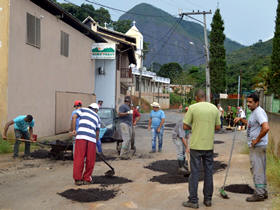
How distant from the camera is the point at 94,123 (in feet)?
23.4

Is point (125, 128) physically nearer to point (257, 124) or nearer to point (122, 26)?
point (257, 124)

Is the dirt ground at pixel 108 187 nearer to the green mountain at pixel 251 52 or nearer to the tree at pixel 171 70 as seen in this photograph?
the green mountain at pixel 251 52

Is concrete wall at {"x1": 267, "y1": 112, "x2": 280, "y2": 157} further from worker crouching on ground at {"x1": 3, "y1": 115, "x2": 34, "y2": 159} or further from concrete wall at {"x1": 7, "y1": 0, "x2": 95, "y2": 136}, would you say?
concrete wall at {"x1": 7, "y1": 0, "x2": 95, "y2": 136}

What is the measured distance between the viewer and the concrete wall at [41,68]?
13.2 meters

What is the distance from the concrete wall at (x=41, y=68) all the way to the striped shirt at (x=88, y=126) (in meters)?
6.80

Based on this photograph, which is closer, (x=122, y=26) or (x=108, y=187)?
(x=108, y=187)

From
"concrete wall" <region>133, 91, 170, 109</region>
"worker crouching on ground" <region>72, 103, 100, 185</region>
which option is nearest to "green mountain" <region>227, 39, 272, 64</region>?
"concrete wall" <region>133, 91, 170, 109</region>

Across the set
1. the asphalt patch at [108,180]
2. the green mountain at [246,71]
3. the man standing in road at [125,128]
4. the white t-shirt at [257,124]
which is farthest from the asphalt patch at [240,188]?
the green mountain at [246,71]

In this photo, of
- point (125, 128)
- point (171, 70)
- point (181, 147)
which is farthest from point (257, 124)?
point (171, 70)

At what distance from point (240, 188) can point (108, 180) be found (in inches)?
110

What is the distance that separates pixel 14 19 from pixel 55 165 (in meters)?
6.70

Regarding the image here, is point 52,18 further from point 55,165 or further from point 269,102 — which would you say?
point 269,102

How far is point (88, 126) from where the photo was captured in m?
6.99

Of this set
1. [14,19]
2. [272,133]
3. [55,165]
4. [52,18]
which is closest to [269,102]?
[272,133]
